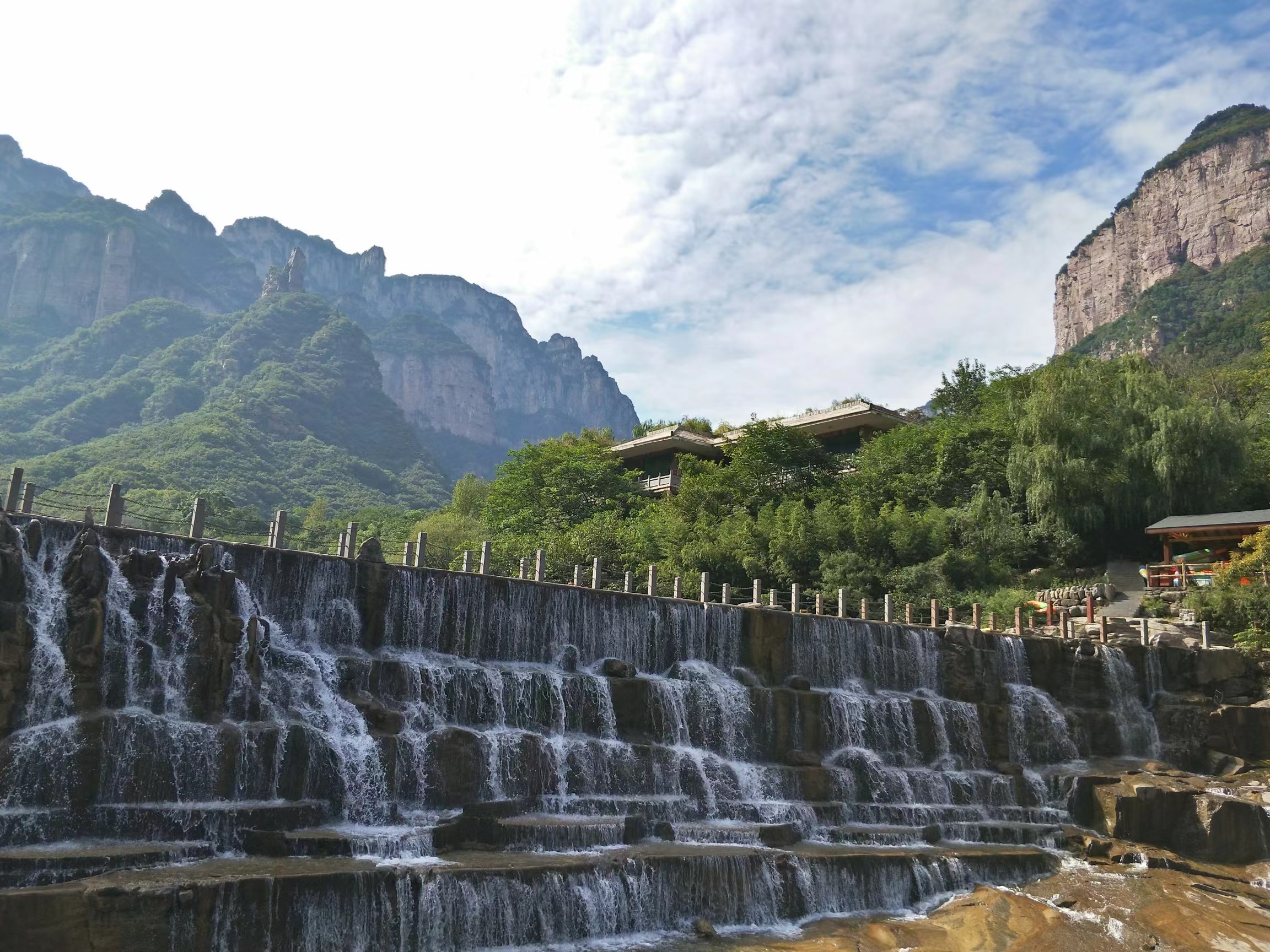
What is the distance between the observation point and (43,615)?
15320 millimetres

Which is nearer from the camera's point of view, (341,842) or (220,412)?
(341,842)

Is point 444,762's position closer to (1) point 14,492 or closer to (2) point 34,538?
(2) point 34,538

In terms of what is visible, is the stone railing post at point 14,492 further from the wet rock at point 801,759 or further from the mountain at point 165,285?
the mountain at point 165,285

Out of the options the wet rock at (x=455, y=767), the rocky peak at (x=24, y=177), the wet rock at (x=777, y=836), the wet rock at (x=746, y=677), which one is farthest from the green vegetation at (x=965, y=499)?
the rocky peak at (x=24, y=177)

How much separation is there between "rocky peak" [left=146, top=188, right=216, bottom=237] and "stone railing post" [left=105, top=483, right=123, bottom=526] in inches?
7230

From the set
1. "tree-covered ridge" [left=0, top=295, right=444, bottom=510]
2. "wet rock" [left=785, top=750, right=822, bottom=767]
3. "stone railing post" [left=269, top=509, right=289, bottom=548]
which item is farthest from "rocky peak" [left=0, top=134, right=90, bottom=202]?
"wet rock" [left=785, top=750, right=822, bottom=767]

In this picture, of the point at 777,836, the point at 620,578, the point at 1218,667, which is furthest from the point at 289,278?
the point at 777,836

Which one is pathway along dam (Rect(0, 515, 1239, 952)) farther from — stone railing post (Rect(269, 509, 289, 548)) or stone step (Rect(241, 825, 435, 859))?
stone railing post (Rect(269, 509, 289, 548))

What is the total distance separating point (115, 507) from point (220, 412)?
8886 centimetres

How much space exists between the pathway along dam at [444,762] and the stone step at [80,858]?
1.5 inches

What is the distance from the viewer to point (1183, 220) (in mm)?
121500

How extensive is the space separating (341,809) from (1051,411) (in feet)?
103

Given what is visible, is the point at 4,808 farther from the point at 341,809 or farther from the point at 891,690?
the point at 891,690

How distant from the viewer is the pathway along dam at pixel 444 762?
41.3ft
